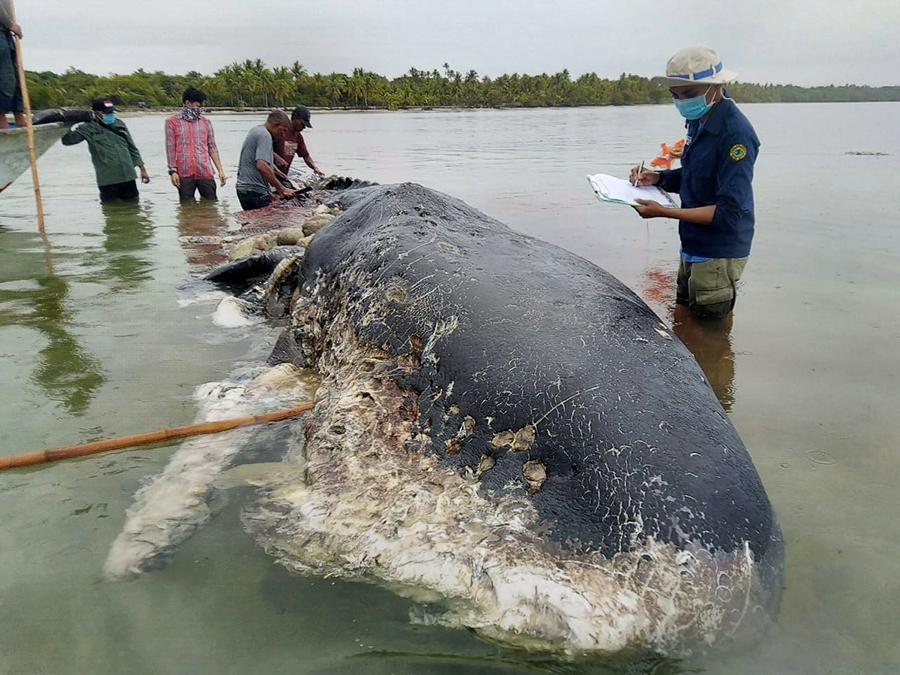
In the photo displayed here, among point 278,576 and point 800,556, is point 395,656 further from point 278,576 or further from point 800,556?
point 800,556

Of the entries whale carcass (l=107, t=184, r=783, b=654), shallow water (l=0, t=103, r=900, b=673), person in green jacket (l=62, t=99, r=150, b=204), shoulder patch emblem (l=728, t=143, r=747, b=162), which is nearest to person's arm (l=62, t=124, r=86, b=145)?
person in green jacket (l=62, t=99, r=150, b=204)

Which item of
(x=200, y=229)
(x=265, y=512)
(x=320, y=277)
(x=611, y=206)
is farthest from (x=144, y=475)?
(x=611, y=206)

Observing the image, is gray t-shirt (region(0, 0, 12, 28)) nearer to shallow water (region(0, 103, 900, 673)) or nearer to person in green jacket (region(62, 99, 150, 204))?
person in green jacket (region(62, 99, 150, 204))

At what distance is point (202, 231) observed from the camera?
11875mm

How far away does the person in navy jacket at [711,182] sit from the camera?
471cm

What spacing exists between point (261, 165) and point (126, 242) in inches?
106

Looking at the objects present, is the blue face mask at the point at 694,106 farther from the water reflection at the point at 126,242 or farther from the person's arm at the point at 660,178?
the water reflection at the point at 126,242

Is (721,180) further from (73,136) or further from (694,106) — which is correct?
(73,136)

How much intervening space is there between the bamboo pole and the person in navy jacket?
285 centimetres

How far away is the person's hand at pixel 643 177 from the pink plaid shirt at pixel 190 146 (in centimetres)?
993

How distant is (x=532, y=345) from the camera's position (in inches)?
120

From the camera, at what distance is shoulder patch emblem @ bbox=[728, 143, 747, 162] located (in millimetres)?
4668

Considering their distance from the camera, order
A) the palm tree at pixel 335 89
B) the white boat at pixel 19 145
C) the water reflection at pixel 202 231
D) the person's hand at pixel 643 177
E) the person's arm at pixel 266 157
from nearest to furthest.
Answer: the person's hand at pixel 643 177, the water reflection at pixel 202 231, the white boat at pixel 19 145, the person's arm at pixel 266 157, the palm tree at pixel 335 89

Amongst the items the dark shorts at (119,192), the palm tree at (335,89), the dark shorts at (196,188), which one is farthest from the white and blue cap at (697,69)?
the palm tree at (335,89)
